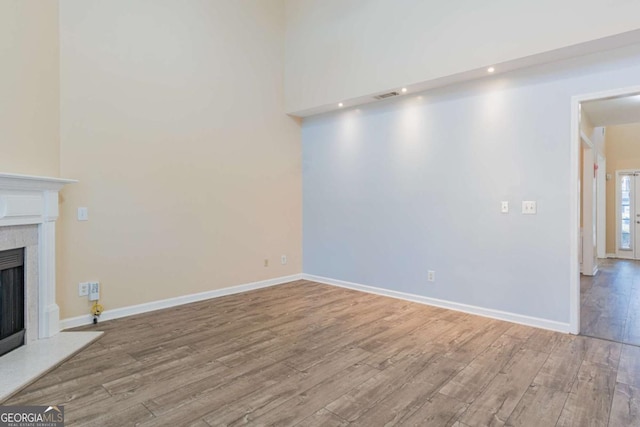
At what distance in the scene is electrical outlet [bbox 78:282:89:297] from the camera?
3646mm

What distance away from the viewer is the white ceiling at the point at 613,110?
4.32 m

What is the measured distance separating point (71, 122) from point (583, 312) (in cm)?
578

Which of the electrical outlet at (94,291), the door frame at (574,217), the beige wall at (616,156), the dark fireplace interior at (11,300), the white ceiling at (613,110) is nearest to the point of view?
the dark fireplace interior at (11,300)

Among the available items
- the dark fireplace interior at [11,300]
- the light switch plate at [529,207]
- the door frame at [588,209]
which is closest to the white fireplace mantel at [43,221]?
the dark fireplace interior at [11,300]

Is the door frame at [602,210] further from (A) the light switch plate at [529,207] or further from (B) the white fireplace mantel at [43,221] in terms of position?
(B) the white fireplace mantel at [43,221]

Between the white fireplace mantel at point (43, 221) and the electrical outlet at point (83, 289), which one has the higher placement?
the white fireplace mantel at point (43, 221)

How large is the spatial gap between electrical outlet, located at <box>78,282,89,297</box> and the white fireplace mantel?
303 millimetres

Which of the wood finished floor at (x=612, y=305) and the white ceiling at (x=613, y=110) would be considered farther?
the white ceiling at (x=613, y=110)

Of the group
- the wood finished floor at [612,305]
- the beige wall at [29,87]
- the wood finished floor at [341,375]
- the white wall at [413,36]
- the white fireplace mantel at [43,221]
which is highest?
the white wall at [413,36]

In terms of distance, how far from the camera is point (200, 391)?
2.38 m

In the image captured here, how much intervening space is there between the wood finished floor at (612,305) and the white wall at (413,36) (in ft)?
8.70

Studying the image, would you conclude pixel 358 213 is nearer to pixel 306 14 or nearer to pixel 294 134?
pixel 294 134

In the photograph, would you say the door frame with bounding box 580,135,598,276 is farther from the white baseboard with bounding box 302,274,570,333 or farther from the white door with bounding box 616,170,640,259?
the white baseboard with bounding box 302,274,570,333

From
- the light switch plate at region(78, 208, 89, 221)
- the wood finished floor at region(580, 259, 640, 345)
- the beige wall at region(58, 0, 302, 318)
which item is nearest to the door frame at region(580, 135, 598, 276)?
the wood finished floor at region(580, 259, 640, 345)
